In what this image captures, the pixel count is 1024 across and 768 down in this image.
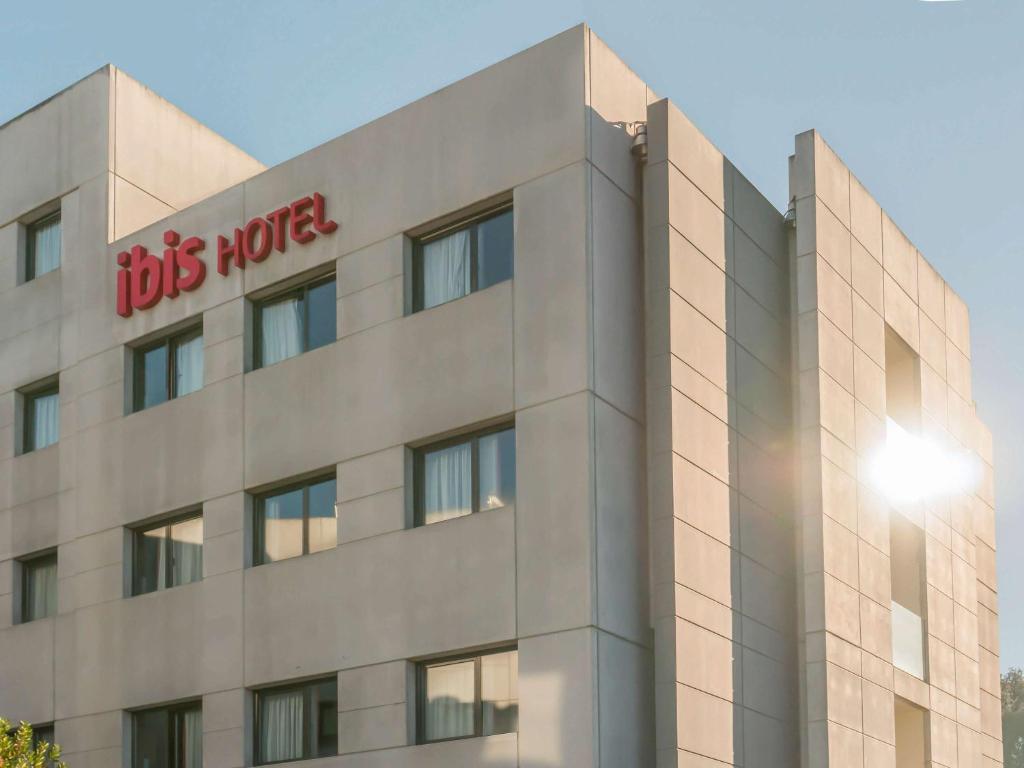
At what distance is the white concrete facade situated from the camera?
88.0ft

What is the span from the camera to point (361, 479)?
2936cm

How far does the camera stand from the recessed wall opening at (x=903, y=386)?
37125 mm

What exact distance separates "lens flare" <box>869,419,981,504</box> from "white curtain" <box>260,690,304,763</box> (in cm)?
1227

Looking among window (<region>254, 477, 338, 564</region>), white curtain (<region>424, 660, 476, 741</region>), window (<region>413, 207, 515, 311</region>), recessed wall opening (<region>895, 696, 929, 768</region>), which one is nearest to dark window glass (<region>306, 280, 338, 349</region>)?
window (<region>413, 207, 515, 311</region>)

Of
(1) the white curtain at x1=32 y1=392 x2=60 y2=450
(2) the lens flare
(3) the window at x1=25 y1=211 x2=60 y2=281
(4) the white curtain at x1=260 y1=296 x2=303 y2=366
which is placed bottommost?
(2) the lens flare

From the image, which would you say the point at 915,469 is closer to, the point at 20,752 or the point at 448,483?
the point at 448,483

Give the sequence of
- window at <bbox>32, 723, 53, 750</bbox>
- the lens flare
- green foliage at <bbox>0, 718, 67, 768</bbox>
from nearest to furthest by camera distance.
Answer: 1. green foliage at <bbox>0, 718, 67, 768</bbox>
2. window at <bbox>32, 723, 53, 750</bbox>
3. the lens flare

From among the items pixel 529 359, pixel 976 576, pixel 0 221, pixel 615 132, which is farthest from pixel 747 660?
pixel 0 221

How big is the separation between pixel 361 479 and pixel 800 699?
8.86 m

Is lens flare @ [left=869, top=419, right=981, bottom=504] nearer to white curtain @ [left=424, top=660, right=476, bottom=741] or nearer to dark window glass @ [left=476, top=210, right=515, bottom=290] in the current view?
dark window glass @ [left=476, top=210, right=515, bottom=290]

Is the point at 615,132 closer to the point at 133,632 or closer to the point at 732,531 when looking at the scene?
the point at 732,531

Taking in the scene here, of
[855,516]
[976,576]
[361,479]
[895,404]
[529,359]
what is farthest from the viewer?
[976,576]

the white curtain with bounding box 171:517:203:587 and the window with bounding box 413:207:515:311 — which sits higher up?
the window with bounding box 413:207:515:311

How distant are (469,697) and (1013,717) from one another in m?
122
